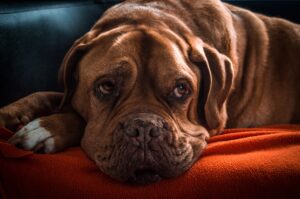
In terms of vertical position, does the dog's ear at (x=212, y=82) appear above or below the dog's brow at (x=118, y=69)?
below

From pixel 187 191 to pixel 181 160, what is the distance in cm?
17

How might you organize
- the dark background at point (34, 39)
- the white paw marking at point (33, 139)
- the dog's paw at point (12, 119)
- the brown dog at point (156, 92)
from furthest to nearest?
the dark background at point (34, 39), the dog's paw at point (12, 119), the white paw marking at point (33, 139), the brown dog at point (156, 92)

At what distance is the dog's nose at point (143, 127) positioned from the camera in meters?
1.61

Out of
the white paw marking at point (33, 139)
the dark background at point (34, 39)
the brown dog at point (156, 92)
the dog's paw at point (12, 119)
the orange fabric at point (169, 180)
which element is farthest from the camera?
the dark background at point (34, 39)

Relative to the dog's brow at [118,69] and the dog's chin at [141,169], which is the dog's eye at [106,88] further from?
the dog's chin at [141,169]

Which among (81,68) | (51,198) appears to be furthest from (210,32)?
(51,198)

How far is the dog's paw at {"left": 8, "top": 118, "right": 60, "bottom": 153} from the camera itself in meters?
1.79

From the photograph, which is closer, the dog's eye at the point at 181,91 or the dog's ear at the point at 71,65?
the dog's eye at the point at 181,91

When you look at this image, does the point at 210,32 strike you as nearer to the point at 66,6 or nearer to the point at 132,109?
the point at 132,109

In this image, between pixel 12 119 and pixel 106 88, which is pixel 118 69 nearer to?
pixel 106 88

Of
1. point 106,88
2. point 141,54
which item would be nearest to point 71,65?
point 106,88

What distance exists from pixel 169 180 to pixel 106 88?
54cm

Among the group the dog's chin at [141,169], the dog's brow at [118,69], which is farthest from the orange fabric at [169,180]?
the dog's brow at [118,69]

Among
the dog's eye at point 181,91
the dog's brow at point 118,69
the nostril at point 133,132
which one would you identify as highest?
the dog's brow at point 118,69
